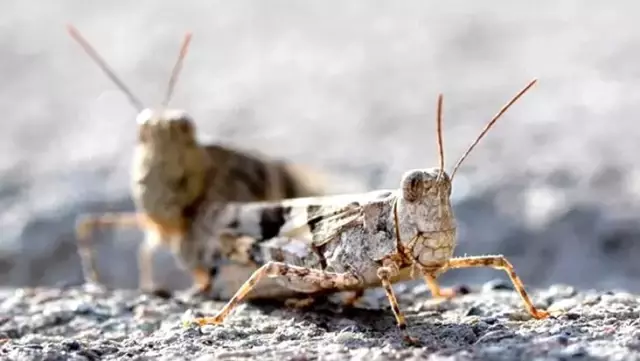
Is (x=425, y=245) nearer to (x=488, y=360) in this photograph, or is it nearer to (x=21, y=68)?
(x=488, y=360)

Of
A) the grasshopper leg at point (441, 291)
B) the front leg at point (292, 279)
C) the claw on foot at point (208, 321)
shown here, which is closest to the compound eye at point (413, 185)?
the front leg at point (292, 279)

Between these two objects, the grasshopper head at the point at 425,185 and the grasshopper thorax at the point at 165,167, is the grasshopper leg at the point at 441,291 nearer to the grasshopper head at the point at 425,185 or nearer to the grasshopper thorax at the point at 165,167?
the grasshopper head at the point at 425,185

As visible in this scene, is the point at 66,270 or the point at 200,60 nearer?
the point at 66,270

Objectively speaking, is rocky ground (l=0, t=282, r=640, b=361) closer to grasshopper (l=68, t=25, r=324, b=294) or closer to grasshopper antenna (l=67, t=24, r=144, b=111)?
grasshopper (l=68, t=25, r=324, b=294)

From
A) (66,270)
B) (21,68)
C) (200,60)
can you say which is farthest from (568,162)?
(21,68)

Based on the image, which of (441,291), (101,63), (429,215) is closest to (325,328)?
(429,215)

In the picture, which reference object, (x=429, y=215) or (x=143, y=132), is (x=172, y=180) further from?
(x=429, y=215)

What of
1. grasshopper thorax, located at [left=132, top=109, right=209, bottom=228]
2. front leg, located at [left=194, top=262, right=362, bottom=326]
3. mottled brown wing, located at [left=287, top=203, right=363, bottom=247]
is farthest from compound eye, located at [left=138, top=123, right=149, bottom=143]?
front leg, located at [left=194, top=262, right=362, bottom=326]
